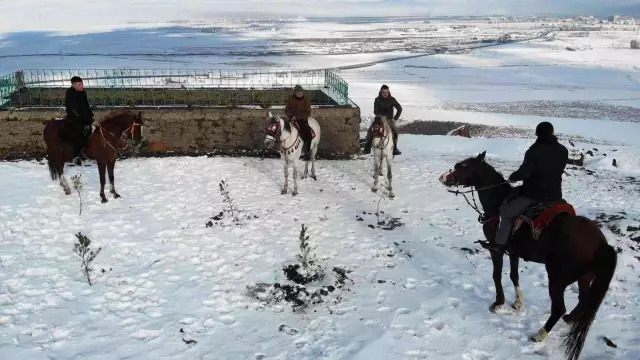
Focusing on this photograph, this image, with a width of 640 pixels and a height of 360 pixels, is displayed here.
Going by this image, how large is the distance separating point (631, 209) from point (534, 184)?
7.28 meters

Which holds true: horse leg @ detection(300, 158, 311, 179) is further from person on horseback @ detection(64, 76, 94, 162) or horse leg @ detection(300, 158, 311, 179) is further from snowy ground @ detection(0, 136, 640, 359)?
person on horseback @ detection(64, 76, 94, 162)

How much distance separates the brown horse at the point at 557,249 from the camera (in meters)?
5.95

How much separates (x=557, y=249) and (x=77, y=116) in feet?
35.7

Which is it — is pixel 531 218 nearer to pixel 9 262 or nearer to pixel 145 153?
pixel 9 262

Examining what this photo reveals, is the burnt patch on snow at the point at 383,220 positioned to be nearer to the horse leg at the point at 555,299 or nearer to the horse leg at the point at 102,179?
the horse leg at the point at 555,299

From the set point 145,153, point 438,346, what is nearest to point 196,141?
point 145,153

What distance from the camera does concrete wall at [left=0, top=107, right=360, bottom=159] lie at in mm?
14773

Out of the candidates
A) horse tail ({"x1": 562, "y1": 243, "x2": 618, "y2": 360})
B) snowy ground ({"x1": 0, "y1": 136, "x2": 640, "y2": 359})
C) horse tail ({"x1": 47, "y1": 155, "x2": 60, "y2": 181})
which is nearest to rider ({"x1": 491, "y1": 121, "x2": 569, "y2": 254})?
horse tail ({"x1": 562, "y1": 243, "x2": 618, "y2": 360})

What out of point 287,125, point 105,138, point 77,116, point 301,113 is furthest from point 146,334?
point 301,113

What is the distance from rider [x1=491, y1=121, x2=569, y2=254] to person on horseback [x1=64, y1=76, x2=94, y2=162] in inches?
396

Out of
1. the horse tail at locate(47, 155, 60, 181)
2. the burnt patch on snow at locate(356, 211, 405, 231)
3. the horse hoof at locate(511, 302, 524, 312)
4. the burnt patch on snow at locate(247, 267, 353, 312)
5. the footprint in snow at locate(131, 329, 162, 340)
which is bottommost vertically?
the burnt patch on snow at locate(247, 267, 353, 312)

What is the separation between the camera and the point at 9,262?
27.9ft

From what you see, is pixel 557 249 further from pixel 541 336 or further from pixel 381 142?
pixel 381 142

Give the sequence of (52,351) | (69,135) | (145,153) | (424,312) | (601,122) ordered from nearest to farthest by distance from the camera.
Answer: (52,351) < (424,312) < (69,135) < (145,153) < (601,122)
